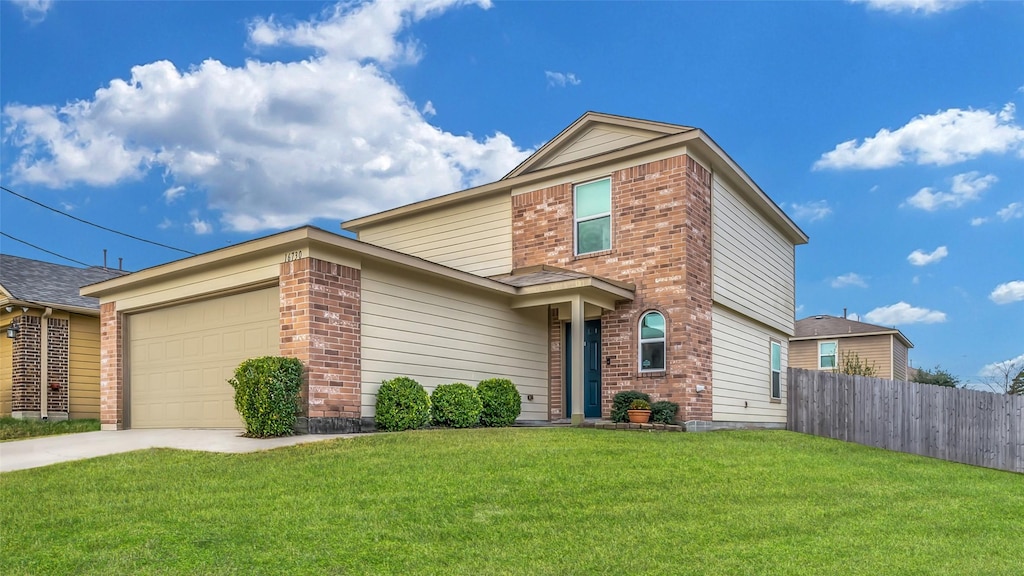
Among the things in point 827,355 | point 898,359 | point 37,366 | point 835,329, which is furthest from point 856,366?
point 37,366

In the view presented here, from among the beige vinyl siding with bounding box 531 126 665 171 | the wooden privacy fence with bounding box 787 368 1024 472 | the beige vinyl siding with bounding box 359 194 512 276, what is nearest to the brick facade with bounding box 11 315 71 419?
the beige vinyl siding with bounding box 359 194 512 276

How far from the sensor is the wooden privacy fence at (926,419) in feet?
48.4

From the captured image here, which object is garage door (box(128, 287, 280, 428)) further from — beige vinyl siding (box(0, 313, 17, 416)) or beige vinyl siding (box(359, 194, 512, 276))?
beige vinyl siding (box(0, 313, 17, 416))

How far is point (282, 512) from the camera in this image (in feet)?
20.8

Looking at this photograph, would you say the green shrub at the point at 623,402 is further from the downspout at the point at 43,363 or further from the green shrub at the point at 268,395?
the downspout at the point at 43,363

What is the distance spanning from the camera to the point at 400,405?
39.9 ft

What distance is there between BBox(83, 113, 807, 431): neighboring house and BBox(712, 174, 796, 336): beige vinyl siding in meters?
0.08

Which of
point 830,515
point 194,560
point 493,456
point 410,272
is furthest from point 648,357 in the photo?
point 194,560

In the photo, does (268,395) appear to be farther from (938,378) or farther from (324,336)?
(938,378)

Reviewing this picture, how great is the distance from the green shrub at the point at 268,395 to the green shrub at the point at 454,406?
268cm

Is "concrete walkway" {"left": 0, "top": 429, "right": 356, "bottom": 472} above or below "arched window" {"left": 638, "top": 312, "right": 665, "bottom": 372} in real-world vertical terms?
below

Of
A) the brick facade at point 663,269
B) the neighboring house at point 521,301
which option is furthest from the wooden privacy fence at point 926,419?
the brick facade at point 663,269

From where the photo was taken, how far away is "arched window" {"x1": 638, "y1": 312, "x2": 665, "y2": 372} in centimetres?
1458

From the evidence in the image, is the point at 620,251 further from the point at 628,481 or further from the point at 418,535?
the point at 418,535
